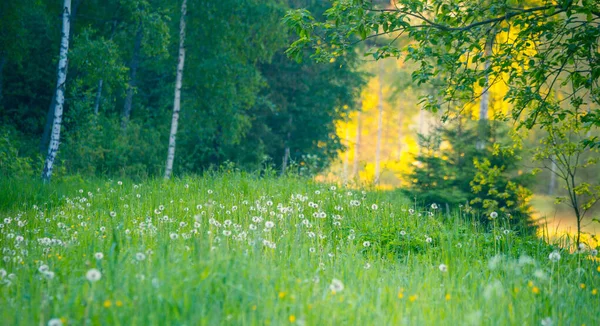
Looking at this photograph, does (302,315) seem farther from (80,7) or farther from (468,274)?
(80,7)

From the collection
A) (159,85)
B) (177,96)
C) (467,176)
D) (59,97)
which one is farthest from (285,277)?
(159,85)

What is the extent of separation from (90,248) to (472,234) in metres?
4.80

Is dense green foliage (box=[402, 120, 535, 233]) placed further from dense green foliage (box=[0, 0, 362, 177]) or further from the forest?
dense green foliage (box=[0, 0, 362, 177])

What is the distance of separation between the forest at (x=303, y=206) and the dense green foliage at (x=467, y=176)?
2.2 inches

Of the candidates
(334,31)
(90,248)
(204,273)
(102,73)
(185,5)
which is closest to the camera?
(204,273)

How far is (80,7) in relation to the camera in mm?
20688

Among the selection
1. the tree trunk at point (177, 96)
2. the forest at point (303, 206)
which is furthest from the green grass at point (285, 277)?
the tree trunk at point (177, 96)

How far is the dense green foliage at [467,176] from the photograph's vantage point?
11.8 meters

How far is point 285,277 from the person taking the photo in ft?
14.4

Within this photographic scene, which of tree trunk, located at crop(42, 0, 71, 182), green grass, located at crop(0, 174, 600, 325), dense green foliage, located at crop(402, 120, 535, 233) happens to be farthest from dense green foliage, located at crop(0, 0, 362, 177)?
green grass, located at crop(0, 174, 600, 325)

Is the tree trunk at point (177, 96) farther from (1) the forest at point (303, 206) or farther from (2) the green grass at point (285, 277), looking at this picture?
(2) the green grass at point (285, 277)

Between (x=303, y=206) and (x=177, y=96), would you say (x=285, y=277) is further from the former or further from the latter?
(x=177, y=96)

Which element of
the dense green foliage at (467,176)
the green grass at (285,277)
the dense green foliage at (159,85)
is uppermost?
the dense green foliage at (159,85)

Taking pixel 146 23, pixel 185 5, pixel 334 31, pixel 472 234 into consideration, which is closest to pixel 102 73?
pixel 146 23
